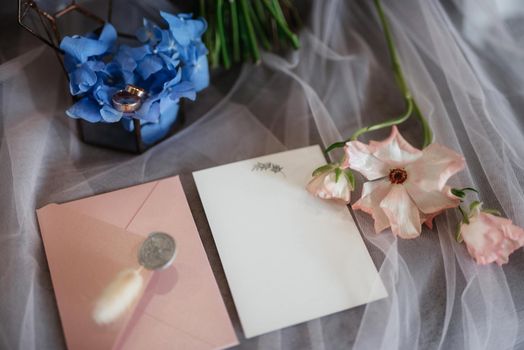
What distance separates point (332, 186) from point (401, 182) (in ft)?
0.27

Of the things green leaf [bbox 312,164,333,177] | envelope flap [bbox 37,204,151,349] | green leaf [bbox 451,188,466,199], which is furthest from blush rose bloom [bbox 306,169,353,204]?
envelope flap [bbox 37,204,151,349]

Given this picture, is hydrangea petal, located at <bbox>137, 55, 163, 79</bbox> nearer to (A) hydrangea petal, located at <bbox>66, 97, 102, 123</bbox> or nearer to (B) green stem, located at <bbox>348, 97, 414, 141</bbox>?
(A) hydrangea petal, located at <bbox>66, 97, 102, 123</bbox>

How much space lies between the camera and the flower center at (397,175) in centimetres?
64

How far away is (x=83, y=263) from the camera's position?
614 mm

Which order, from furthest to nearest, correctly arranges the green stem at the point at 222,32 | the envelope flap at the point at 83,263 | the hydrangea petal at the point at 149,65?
the green stem at the point at 222,32
the hydrangea petal at the point at 149,65
the envelope flap at the point at 83,263

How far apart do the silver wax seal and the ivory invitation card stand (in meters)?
0.06

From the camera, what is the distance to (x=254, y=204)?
685 millimetres

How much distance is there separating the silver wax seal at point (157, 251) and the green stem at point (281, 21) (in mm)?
374

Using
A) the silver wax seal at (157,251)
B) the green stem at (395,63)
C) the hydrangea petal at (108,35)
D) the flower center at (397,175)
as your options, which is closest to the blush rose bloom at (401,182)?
the flower center at (397,175)

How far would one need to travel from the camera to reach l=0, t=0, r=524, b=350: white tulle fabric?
0.59 meters

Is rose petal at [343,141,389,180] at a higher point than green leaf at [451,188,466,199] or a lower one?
lower

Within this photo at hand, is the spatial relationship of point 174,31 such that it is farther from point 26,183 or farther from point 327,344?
point 327,344

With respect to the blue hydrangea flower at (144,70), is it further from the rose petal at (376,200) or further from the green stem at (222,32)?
the rose petal at (376,200)

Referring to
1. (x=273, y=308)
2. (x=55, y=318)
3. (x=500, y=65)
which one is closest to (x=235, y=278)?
(x=273, y=308)
